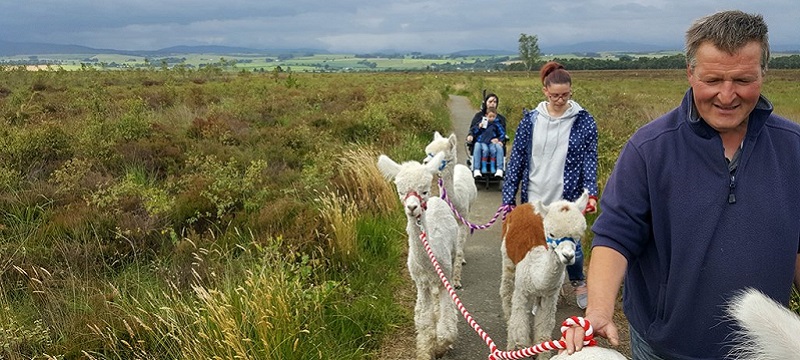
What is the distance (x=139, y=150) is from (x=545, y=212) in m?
7.94

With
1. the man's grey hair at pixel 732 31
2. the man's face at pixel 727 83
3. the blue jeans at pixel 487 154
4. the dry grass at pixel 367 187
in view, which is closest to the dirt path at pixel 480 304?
the dry grass at pixel 367 187

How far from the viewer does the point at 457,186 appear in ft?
20.2

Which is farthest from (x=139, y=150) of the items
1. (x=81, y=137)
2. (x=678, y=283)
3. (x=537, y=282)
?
(x=678, y=283)

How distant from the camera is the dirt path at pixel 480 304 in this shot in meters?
4.27

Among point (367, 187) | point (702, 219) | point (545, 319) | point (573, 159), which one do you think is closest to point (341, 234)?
point (367, 187)

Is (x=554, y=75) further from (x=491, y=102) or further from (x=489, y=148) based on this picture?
(x=489, y=148)

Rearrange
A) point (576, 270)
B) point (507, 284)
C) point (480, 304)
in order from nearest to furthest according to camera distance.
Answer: point (507, 284)
point (576, 270)
point (480, 304)

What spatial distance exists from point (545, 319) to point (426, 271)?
976 mm

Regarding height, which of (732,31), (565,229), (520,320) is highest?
(732,31)

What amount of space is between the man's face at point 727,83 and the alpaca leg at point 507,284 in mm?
2706

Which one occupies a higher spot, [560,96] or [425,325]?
[560,96]

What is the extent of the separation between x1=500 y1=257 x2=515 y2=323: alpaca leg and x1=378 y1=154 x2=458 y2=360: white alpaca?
1.59ft

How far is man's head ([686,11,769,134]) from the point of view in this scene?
161cm

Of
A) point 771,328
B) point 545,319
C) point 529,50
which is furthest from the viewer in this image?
point 529,50
